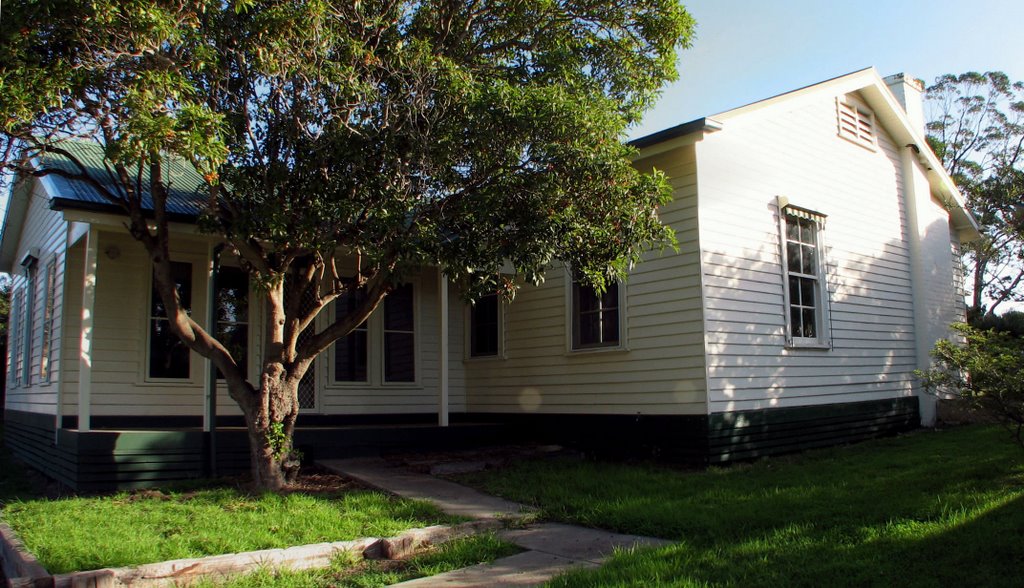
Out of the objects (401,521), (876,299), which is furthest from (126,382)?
(876,299)

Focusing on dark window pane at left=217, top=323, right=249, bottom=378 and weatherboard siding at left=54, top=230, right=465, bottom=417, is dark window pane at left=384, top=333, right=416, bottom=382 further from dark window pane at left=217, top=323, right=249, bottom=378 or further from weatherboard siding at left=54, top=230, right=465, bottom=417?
dark window pane at left=217, top=323, right=249, bottom=378

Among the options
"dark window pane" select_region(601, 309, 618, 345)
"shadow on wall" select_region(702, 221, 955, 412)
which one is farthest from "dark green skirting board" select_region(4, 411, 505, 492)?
"shadow on wall" select_region(702, 221, 955, 412)

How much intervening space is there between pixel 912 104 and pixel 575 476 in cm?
1113

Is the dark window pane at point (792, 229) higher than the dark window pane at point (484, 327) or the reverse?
higher

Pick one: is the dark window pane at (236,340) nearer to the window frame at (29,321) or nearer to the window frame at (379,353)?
the window frame at (379,353)

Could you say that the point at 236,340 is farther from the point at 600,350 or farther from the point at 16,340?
the point at 16,340

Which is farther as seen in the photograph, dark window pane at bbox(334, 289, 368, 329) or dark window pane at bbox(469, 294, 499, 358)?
dark window pane at bbox(469, 294, 499, 358)

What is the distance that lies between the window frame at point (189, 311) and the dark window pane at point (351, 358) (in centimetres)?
216

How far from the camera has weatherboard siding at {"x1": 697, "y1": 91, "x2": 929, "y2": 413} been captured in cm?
1078

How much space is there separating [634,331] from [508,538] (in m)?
4.68

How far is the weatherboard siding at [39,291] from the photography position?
37.1ft

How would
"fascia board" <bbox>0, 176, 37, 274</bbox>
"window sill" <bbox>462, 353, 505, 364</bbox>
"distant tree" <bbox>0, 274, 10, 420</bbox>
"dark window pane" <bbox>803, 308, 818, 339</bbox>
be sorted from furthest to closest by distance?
"distant tree" <bbox>0, 274, 10, 420</bbox> → "fascia board" <bbox>0, 176, 37, 274</bbox> → "window sill" <bbox>462, 353, 505, 364</bbox> → "dark window pane" <bbox>803, 308, 818, 339</bbox>

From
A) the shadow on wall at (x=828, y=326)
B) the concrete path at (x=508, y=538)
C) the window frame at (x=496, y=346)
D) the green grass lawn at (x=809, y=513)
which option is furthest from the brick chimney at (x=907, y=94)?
the concrete path at (x=508, y=538)

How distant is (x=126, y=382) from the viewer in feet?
35.6
